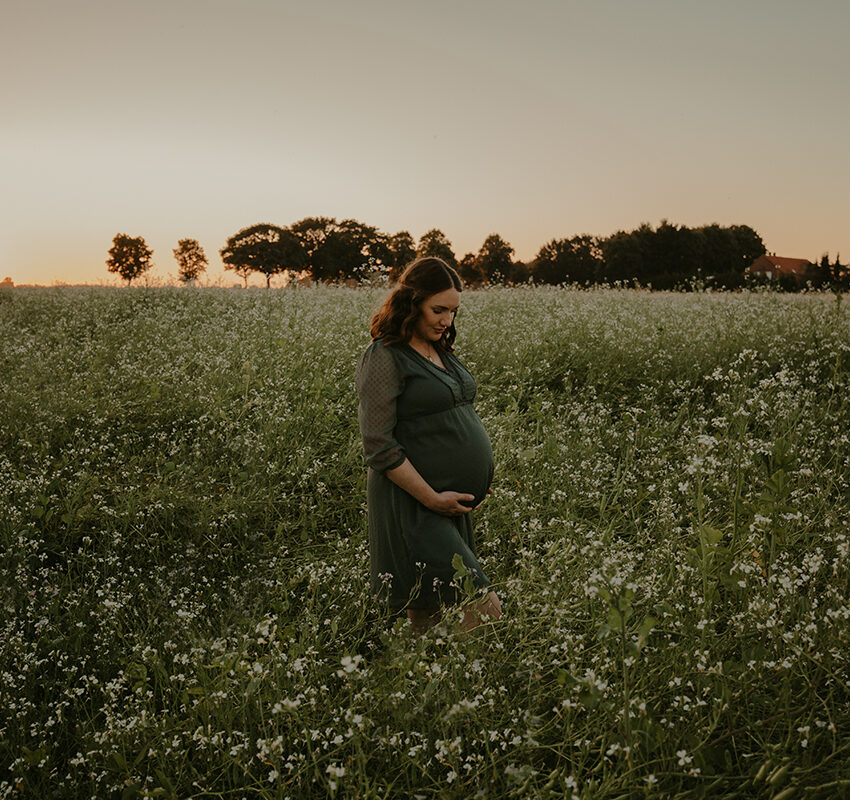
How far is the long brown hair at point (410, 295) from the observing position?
11.1 ft

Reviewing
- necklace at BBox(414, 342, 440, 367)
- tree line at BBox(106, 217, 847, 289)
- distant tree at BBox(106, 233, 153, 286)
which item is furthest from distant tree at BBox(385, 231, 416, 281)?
A: necklace at BBox(414, 342, 440, 367)

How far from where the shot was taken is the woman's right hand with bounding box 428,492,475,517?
10.9 feet

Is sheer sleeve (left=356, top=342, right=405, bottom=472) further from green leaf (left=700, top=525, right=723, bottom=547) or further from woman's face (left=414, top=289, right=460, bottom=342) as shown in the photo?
green leaf (left=700, top=525, right=723, bottom=547)

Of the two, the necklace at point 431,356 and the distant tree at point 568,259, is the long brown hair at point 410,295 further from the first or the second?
the distant tree at point 568,259

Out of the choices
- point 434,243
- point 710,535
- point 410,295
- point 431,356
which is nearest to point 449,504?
point 431,356

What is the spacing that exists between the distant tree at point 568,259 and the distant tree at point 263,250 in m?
28.8

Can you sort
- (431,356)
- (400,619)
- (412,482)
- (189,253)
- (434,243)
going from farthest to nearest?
(189,253)
(434,243)
(431,356)
(412,482)
(400,619)

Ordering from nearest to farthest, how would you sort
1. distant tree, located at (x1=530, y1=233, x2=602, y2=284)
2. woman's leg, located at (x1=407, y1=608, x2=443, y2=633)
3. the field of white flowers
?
the field of white flowers
woman's leg, located at (x1=407, y1=608, x2=443, y2=633)
distant tree, located at (x1=530, y1=233, x2=602, y2=284)

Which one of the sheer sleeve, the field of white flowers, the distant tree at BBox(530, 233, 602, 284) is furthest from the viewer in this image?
the distant tree at BBox(530, 233, 602, 284)

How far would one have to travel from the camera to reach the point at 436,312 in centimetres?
343

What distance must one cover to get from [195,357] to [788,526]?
6.71 metres

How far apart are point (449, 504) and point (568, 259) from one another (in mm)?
76175

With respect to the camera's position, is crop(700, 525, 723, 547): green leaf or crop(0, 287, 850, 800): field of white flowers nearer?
crop(0, 287, 850, 800): field of white flowers

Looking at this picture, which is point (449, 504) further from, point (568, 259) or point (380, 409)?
point (568, 259)
